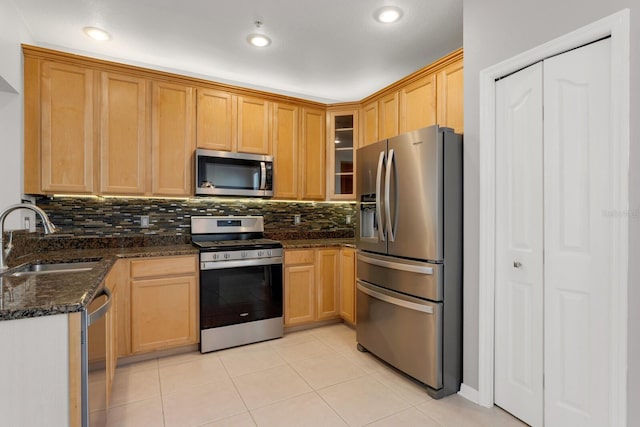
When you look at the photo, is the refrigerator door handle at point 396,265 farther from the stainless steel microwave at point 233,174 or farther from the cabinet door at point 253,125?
the cabinet door at point 253,125

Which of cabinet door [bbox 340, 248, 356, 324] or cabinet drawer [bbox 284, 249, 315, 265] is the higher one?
cabinet drawer [bbox 284, 249, 315, 265]

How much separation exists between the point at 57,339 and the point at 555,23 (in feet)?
8.66

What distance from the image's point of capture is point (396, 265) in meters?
2.43

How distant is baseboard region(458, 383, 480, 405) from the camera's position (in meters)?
2.13

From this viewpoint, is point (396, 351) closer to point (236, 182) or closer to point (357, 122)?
point (236, 182)

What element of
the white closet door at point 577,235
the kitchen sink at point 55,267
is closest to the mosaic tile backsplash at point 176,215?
the kitchen sink at point 55,267

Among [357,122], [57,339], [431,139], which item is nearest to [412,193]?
[431,139]

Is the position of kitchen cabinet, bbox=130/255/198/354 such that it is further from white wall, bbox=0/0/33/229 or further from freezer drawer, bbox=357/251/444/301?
freezer drawer, bbox=357/251/444/301

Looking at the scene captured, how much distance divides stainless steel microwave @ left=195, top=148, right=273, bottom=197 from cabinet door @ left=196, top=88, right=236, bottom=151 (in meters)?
0.13

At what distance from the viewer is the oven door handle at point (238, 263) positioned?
2.85 meters

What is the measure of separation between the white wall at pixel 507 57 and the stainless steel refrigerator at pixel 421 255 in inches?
3.3

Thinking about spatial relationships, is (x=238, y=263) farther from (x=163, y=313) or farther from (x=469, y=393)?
(x=469, y=393)

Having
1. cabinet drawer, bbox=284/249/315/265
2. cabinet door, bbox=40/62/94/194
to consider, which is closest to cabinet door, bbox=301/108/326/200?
cabinet drawer, bbox=284/249/315/265

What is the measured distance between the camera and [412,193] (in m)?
2.32
